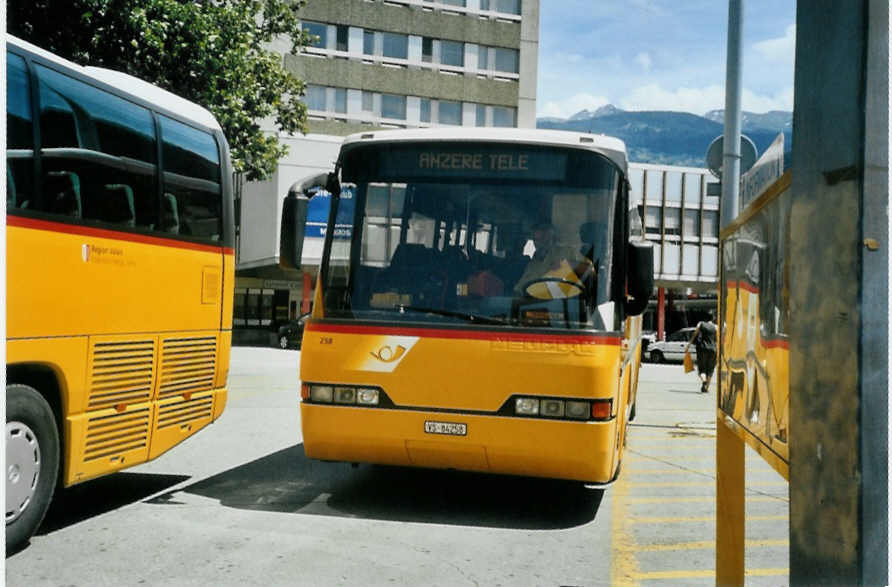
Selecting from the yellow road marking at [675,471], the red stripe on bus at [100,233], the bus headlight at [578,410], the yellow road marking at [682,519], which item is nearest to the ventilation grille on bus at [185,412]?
the red stripe on bus at [100,233]

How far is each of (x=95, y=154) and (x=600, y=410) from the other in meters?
3.89

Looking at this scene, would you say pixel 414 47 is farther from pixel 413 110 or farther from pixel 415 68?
A: pixel 413 110

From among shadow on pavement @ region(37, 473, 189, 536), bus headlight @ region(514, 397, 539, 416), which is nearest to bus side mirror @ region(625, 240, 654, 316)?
bus headlight @ region(514, 397, 539, 416)

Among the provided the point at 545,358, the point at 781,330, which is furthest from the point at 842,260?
the point at 545,358

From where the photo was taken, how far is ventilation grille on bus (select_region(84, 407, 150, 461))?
6.39 m

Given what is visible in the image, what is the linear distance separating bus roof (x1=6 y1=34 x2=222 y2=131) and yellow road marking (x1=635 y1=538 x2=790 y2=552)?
16.0 ft

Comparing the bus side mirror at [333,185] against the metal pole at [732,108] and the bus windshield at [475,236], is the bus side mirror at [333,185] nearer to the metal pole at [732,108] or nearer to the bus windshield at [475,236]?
the bus windshield at [475,236]

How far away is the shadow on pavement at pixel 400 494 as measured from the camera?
23.6ft

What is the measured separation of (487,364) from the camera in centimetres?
693

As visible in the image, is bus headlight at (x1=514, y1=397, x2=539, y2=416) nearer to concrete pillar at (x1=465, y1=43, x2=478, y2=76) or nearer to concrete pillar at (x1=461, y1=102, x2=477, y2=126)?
concrete pillar at (x1=461, y1=102, x2=477, y2=126)

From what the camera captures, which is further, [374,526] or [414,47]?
[414,47]

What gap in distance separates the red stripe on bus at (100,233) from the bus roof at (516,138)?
1.48 meters

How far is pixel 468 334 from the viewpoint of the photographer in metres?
7.00

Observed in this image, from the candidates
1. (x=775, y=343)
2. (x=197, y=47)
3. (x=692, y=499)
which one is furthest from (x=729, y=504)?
(x=197, y=47)
